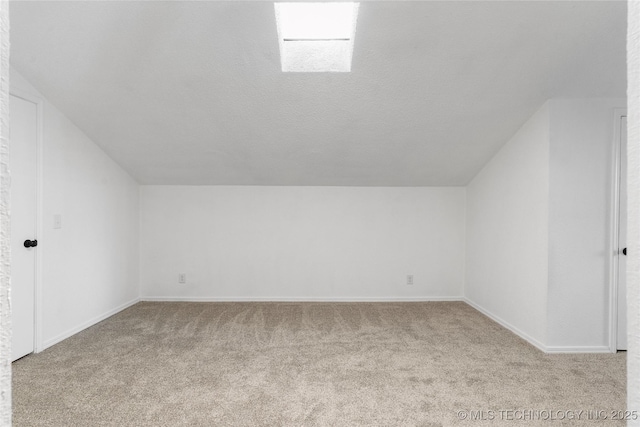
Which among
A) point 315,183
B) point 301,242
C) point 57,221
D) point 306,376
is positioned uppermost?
point 315,183

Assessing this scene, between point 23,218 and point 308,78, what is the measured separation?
94.0 inches

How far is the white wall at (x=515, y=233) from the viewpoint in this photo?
9.76 feet

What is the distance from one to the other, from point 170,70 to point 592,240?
11.6ft

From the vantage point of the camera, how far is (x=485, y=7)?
2.21 m

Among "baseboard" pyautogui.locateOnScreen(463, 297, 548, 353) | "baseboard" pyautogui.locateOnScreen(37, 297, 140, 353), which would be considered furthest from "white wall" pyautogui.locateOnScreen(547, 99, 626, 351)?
"baseboard" pyautogui.locateOnScreen(37, 297, 140, 353)

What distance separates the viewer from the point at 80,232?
3307mm

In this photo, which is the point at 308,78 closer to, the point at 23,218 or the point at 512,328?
the point at 23,218

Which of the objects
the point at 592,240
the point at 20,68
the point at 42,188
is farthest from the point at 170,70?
the point at 592,240

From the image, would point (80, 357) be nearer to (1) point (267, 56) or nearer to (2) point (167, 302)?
(2) point (167, 302)

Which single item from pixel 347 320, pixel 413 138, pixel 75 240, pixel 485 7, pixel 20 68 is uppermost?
pixel 485 7

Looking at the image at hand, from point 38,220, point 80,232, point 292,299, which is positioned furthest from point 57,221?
point 292,299

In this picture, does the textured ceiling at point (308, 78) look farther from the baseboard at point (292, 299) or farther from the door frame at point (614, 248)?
the baseboard at point (292, 299)

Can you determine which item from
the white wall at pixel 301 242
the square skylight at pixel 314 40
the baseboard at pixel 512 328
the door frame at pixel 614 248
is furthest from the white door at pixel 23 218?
the door frame at pixel 614 248

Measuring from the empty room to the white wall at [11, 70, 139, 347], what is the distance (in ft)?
0.08
